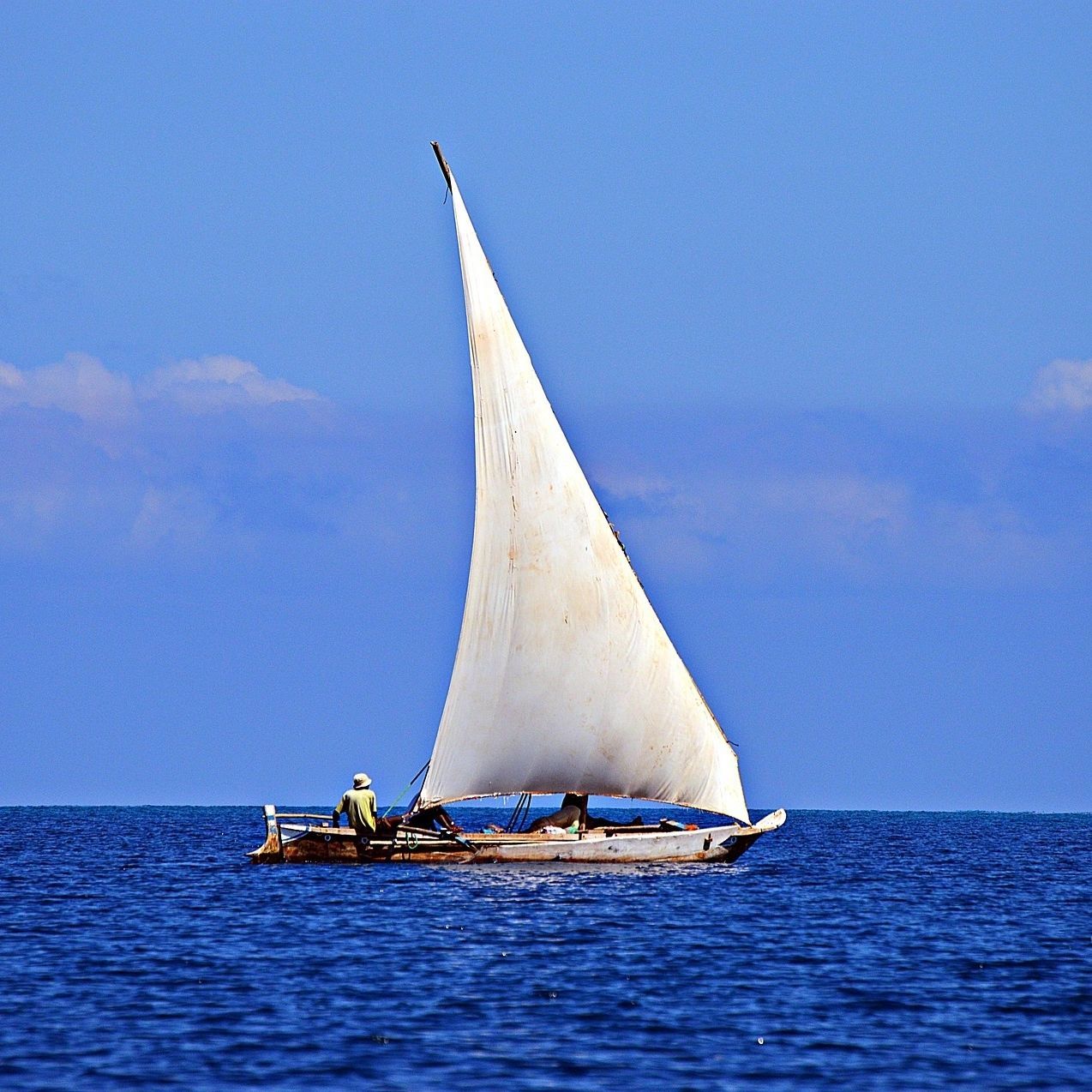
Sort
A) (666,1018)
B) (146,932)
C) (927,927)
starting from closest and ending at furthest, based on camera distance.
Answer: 1. (666,1018)
2. (146,932)
3. (927,927)

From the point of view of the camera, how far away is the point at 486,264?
4488 centimetres

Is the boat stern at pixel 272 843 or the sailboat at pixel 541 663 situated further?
the boat stern at pixel 272 843

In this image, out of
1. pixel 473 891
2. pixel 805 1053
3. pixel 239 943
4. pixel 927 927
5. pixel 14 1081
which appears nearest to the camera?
pixel 14 1081

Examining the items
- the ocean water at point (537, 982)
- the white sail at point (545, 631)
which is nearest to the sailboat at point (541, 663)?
the white sail at point (545, 631)

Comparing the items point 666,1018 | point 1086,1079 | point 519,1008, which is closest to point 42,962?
point 519,1008

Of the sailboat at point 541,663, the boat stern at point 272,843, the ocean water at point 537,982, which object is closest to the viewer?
the ocean water at point 537,982

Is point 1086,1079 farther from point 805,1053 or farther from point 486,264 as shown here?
point 486,264

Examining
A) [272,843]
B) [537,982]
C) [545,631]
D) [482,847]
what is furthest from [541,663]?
[537,982]

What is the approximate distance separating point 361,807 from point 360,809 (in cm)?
5

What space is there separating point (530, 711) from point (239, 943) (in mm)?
13712

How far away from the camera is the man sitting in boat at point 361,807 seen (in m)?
43.1

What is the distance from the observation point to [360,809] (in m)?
43.2

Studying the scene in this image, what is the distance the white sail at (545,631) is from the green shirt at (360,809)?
2.77m

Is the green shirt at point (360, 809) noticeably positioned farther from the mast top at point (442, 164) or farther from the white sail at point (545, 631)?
the mast top at point (442, 164)
